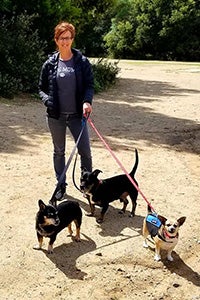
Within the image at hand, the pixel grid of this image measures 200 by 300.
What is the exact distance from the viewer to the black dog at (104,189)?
17.4 feet

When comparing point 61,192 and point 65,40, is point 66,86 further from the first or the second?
→ point 61,192

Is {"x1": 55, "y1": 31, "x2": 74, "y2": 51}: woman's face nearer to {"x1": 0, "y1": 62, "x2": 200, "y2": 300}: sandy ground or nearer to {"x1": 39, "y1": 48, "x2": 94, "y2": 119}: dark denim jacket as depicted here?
{"x1": 39, "y1": 48, "x2": 94, "y2": 119}: dark denim jacket

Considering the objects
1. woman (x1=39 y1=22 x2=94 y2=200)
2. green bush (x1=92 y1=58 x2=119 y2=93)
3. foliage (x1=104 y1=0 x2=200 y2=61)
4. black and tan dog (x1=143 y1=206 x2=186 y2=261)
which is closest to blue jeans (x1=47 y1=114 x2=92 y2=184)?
woman (x1=39 y1=22 x2=94 y2=200)

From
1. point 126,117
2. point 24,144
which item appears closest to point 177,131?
point 126,117

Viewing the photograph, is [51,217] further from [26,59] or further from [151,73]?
[151,73]

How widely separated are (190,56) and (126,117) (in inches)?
797

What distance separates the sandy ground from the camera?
4.32m

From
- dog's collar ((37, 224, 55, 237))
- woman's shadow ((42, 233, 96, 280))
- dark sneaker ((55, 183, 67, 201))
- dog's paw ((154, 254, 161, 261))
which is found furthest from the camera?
dark sneaker ((55, 183, 67, 201))

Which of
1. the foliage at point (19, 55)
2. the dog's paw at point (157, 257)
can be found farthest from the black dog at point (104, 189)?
the foliage at point (19, 55)

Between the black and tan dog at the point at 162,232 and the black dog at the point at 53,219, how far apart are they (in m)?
0.72

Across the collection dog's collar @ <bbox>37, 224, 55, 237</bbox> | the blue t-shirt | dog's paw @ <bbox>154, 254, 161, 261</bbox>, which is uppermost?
the blue t-shirt

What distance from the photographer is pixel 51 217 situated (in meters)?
4.54

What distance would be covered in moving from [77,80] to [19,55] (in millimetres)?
8385

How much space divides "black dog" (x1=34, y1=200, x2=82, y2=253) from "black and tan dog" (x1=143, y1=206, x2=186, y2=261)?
72 cm
